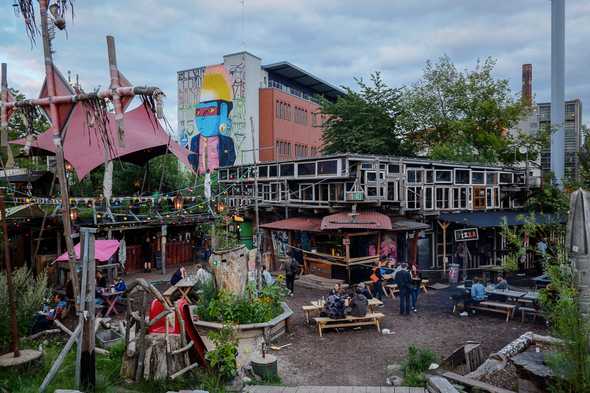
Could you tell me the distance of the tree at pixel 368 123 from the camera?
35.5 meters

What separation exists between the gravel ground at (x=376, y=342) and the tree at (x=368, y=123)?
20721 mm

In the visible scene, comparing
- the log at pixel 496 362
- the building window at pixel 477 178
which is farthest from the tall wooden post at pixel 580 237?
the building window at pixel 477 178

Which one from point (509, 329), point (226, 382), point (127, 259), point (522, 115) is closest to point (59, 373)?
point (226, 382)

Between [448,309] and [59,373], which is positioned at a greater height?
[59,373]

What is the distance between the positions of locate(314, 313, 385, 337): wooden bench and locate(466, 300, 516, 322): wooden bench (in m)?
3.84

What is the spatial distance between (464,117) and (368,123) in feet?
25.1

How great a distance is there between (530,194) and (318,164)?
1695 centimetres

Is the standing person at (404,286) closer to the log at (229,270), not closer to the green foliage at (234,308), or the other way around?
the green foliage at (234,308)

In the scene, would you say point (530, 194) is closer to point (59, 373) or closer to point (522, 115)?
point (522, 115)

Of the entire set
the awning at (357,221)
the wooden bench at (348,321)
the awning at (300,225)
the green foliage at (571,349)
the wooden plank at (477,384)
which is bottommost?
the wooden bench at (348,321)

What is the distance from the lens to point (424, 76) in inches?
1464

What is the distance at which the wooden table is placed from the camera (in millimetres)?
15172

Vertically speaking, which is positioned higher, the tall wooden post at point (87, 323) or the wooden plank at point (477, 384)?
the tall wooden post at point (87, 323)

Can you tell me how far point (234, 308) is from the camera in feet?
37.9
